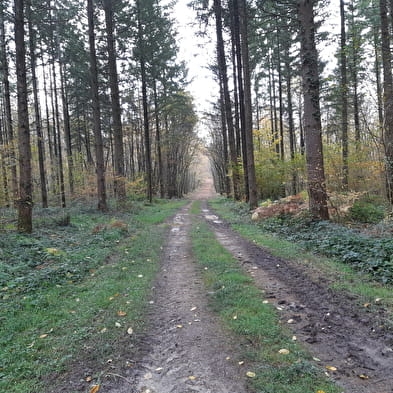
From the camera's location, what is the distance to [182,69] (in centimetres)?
2745

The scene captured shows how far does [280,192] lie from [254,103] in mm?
13263

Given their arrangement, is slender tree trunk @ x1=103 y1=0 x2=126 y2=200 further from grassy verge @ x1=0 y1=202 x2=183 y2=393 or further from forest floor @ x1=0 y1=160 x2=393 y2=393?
forest floor @ x1=0 y1=160 x2=393 y2=393

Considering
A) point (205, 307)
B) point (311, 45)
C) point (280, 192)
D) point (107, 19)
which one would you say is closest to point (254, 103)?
point (280, 192)

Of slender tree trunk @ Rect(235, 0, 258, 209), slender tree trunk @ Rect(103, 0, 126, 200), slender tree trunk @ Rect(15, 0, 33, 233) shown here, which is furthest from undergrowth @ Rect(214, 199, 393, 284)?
slender tree trunk @ Rect(103, 0, 126, 200)

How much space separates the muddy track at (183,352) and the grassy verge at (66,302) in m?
0.32

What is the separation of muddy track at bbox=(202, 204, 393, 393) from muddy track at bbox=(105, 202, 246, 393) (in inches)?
39.5

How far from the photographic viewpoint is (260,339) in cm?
331

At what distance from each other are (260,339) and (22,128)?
9579 millimetres

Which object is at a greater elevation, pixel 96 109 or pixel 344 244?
pixel 96 109

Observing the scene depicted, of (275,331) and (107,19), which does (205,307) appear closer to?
(275,331)

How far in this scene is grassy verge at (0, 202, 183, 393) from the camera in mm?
3039

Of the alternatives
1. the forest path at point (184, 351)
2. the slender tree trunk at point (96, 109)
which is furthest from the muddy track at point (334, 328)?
the slender tree trunk at point (96, 109)

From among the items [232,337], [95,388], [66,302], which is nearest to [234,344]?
[232,337]

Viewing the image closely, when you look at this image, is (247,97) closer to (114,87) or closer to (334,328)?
(114,87)
